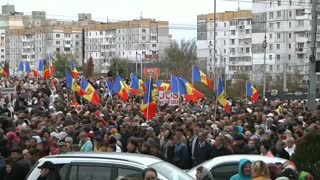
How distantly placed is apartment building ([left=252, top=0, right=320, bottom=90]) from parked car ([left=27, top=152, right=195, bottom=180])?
9859 centimetres

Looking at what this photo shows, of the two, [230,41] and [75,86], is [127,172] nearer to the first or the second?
[75,86]

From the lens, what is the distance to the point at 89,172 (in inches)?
408

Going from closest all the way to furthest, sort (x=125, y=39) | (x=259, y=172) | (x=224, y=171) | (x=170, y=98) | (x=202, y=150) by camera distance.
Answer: (x=259, y=172) < (x=224, y=171) < (x=202, y=150) < (x=170, y=98) < (x=125, y=39)

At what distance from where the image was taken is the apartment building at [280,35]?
364 ft

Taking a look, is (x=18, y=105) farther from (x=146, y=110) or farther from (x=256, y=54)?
(x=256, y=54)

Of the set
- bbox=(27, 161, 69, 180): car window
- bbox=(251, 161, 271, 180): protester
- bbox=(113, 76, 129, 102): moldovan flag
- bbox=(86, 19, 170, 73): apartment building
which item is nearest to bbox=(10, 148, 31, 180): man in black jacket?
bbox=(27, 161, 69, 180): car window

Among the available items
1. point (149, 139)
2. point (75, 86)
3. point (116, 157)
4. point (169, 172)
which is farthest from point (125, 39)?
point (116, 157)

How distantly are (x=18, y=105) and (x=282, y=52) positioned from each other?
8844 cm

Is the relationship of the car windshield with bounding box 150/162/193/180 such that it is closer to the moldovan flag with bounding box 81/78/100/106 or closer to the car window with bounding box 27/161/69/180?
the car window with bounding box 27/161/69/180

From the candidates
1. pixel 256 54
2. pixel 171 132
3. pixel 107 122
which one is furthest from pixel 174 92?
pixel 256 54

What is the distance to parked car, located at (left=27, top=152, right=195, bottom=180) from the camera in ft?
33.7

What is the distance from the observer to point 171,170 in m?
10.9

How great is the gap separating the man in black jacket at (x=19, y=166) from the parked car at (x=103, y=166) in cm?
167

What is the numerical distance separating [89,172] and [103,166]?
21 centimetres
